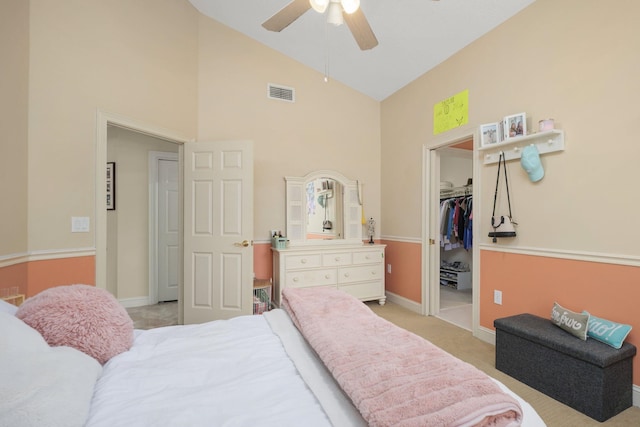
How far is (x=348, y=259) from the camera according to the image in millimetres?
3598

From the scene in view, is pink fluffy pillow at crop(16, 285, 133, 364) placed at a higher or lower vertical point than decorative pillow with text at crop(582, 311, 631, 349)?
higher

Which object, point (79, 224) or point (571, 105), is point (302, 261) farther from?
point (571, 105)

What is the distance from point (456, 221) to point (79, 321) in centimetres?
427

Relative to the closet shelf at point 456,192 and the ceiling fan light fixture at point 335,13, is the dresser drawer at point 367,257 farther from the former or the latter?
the ceiling fan light fixture at point 335,13

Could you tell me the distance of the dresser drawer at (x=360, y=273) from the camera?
357 centimetres

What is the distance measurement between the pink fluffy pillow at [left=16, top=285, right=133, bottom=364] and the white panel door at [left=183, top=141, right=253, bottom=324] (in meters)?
1.80

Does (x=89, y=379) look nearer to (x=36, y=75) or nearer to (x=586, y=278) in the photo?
(x=36, y=75)

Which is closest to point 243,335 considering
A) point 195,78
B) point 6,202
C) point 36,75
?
point 6,202

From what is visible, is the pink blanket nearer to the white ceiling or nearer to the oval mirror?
the oval mirror

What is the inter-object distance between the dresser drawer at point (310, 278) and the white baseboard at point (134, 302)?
6.35ft

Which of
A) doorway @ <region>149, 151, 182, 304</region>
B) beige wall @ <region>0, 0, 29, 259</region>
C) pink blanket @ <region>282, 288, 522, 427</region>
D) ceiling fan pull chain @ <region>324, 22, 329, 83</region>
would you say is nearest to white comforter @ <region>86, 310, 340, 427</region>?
pink blanket @ <region>282, 288, 522, 427</region>

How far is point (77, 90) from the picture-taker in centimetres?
216

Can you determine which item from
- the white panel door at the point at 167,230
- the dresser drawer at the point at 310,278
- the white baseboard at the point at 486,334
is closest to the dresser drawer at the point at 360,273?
the dresser drawer at the point at 310,278

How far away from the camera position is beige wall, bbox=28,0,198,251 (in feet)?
6.47
